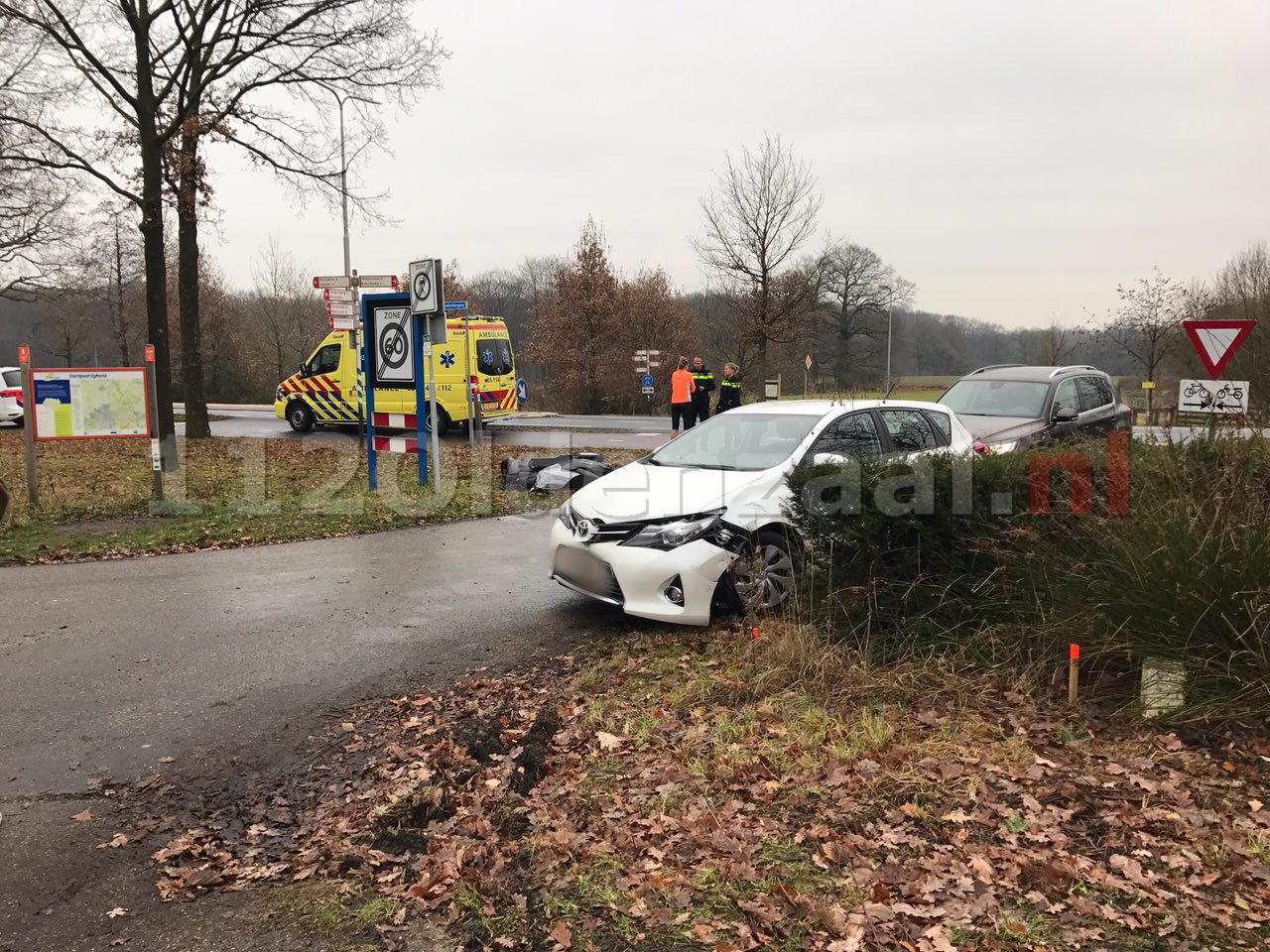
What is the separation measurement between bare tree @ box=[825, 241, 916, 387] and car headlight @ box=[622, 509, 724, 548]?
60418 millimetres

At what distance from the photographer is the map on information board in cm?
1116

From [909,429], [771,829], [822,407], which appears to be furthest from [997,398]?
[771,829]

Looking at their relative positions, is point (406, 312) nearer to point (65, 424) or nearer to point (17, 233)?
point (65, 424)

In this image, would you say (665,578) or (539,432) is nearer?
(665,578)

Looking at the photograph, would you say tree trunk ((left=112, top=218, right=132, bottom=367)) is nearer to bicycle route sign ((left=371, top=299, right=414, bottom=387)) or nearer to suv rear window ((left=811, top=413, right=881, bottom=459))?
bicycle route sign ((left=371, top=299, right=414, bottom=387))

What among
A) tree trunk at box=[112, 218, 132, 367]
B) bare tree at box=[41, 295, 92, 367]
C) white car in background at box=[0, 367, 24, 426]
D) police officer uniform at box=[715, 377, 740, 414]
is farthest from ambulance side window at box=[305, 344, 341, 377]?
bare tree at box=[41, 295, 92, 367]

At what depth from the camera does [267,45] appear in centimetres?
1864

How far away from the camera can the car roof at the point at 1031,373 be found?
12.9m

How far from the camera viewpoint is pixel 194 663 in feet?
19.8

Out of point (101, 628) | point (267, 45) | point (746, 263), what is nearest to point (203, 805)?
point (101, 628)

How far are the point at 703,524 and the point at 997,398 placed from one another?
8.03 meters

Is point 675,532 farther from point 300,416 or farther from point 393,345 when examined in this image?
point 300,416

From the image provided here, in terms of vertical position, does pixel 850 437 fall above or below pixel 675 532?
above

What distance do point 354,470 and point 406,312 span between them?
4.05m
